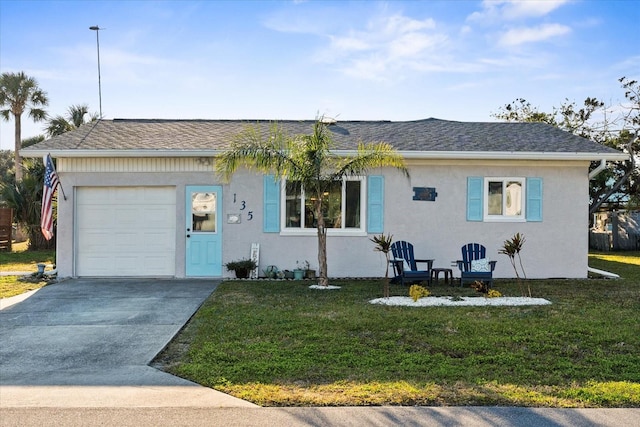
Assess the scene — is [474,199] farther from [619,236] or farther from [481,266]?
[619,236]

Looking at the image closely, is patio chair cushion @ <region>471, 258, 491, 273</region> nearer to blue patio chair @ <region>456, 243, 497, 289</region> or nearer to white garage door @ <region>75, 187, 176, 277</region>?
blue patio chair @ <region>456, 243, 497, 289</region>

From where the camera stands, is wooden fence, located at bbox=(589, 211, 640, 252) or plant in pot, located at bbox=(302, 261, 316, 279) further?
wooden fence, located at bbox=(589, 211, 640, 252)

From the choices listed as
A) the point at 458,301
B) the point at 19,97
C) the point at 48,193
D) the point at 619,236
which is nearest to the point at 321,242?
the point at 458,301

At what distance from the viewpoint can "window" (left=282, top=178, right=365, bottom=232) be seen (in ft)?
41.7

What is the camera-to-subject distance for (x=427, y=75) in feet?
43.6

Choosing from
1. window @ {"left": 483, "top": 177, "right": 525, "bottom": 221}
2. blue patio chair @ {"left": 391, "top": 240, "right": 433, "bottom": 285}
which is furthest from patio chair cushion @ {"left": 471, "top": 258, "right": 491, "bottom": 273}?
window @ {"left": 483, "top": 177, "right": 525, "bottom": 221}

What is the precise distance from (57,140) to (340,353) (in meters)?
9.61

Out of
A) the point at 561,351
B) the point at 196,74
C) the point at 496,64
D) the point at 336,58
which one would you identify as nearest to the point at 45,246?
the point at 196,74

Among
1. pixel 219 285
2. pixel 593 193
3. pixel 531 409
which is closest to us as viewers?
pixel 531 409

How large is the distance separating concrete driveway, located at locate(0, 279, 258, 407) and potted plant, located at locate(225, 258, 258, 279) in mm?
1047

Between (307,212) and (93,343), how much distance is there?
6.61 metres

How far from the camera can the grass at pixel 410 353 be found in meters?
4.93

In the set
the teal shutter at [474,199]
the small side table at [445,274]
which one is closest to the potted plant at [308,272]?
the small side table at [445,274]

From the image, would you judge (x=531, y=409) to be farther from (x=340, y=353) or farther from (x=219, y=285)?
(x=219, y=285)
